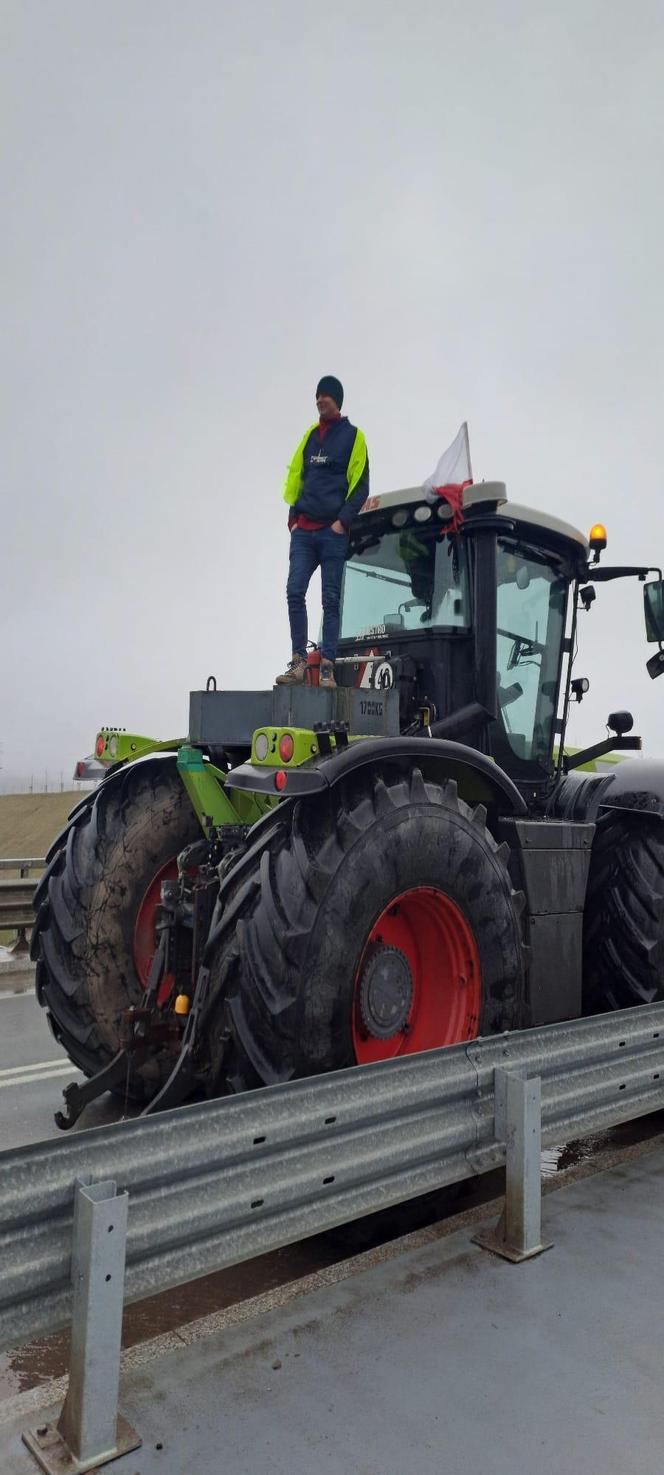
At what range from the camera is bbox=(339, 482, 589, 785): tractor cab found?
14.7ft

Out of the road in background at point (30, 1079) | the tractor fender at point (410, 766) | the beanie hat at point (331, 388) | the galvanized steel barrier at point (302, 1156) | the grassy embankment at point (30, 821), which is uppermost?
the beanie hat at point (331, 388)

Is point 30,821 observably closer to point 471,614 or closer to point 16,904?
point 16,904

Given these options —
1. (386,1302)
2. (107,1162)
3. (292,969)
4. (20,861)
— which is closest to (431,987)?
(292,969)

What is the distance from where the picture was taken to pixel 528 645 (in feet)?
15.9

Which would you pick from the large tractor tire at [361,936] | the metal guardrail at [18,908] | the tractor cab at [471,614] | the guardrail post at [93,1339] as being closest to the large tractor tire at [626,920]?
the tractor cab at [471,614]

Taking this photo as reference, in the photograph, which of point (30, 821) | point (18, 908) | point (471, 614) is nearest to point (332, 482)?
point (471, 614)

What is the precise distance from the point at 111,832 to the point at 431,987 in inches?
63.0

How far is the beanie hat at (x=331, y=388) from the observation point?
177 inches

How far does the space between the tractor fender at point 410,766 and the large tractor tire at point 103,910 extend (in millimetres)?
1016

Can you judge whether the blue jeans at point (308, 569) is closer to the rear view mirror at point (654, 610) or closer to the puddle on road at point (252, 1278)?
the rear view mirror at point (654, 610)

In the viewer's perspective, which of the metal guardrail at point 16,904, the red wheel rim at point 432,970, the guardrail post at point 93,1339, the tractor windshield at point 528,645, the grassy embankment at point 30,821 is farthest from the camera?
the grassy embankment at point 30,821

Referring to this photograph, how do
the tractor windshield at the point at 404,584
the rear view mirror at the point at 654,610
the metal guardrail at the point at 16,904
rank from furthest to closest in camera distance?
the metal guardrail at the point at 16,904
the rear view mirror at the point at 654,610
the tractor windshield at the point at 404,584

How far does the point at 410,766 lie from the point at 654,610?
7.15 feet

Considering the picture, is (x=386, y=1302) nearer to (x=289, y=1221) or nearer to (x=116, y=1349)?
(x=289, y=1221)
